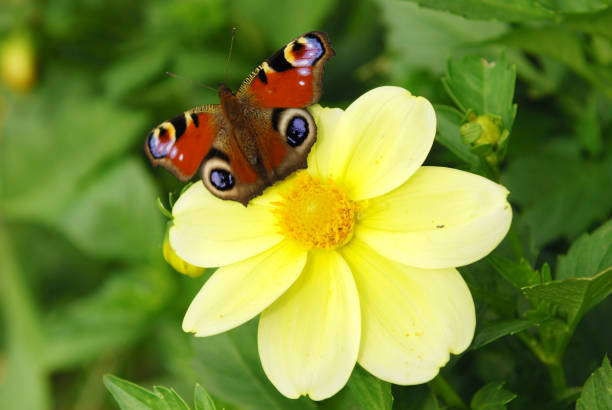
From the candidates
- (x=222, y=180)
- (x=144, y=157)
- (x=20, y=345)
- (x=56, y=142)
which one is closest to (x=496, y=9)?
(x=222, y=180)

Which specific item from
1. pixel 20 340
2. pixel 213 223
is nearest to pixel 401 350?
pixel 213 223

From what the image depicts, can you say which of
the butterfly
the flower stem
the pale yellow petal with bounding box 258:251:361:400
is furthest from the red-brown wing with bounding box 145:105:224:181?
the flower stem

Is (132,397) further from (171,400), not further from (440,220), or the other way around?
(440,220)

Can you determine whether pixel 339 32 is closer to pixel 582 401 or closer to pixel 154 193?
pixel 154 193

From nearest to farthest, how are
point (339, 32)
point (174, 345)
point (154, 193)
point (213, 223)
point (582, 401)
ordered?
point (582, 401) → point (213, 223) → point (174, 345) → point (154, 193) → point (339, 32)

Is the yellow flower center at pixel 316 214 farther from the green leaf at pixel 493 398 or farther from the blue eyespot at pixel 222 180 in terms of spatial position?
the green leaf at pixel 493 398

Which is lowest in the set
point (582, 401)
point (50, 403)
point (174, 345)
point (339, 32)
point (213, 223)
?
point (50, 403)

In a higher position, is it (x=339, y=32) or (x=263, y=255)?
(x=263, y=255)
